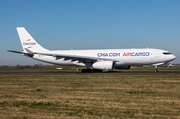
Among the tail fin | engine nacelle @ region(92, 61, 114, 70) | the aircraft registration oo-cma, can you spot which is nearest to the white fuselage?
the aircraft registration oo-cma

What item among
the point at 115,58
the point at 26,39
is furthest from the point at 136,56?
the point at 26,39

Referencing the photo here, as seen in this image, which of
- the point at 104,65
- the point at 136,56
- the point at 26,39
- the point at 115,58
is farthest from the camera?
the point at 26,39

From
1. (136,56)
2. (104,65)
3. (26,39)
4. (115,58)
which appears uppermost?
(26,39)

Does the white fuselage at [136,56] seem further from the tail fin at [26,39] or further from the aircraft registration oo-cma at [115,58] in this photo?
the tail fin at [26,39]

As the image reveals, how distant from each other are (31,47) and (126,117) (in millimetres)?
34452

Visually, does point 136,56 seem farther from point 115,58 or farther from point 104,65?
point 104,65

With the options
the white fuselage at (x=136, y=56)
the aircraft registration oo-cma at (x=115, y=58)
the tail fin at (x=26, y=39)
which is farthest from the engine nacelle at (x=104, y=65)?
the tail fin at (x=26, y=39)

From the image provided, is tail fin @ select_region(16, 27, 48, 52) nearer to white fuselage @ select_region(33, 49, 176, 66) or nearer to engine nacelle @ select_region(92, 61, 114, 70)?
white fuselage @ select_region(33, 49, 176, 66)

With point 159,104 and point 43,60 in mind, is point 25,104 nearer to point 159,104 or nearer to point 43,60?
point 159,104

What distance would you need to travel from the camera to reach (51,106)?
804 cm

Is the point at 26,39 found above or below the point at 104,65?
above

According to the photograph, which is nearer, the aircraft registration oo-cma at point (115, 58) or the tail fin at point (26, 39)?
the aircraft registration oo-cma at point (115, 58)

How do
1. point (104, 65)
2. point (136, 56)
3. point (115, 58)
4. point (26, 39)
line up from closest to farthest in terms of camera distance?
point (104, 65) < point (136, 56) < point (115, 58) < point (26, 39)

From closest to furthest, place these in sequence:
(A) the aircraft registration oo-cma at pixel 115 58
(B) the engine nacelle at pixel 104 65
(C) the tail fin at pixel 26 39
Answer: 1. (B) the engine nacelle at pixel 104 65
2. (A) the aircraft registration oo-cma at pixel 115 58
3. (C) the tail fin at pixel 26 39
